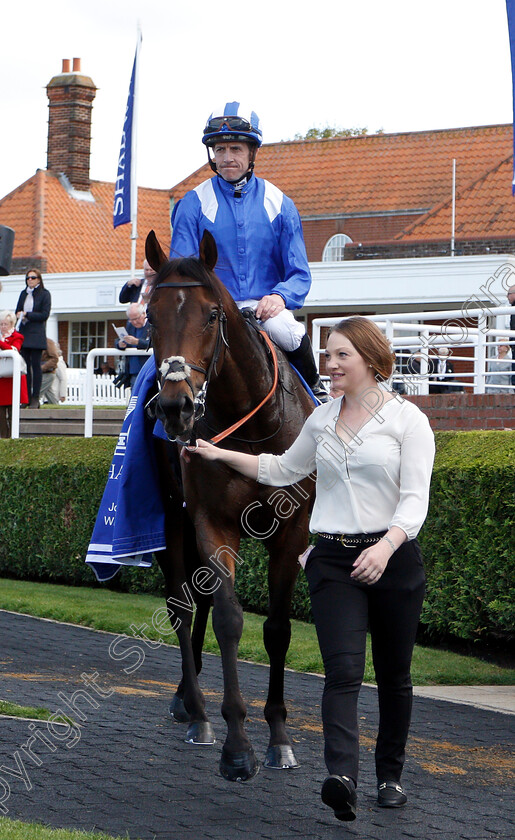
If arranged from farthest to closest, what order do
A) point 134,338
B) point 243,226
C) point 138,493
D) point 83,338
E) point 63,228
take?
1. point 63,228
2. point 83,338
3. point 134,338
4. point 138,493
5. point 243,226

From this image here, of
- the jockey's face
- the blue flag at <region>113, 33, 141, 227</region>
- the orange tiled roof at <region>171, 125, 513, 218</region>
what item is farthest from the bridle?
the orange tiled roof at <region>171, 125, 513, 218</region>

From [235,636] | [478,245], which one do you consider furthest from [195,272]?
[478,245]

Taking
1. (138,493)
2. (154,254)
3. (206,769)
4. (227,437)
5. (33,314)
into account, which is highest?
(33,314)

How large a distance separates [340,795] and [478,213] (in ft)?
99.4

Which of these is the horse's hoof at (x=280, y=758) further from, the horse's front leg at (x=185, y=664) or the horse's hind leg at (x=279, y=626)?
the horse's front leg at (x=185, y=664)

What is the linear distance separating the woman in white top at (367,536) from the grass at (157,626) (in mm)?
3169

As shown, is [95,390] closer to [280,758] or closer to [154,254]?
[154,254]

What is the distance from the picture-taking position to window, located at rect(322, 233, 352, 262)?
1529 inches

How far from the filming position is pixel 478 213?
33.0m

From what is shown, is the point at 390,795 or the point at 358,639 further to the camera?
the point at 390,795

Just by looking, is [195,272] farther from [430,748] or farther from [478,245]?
[478,245]

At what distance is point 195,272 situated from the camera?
519cm

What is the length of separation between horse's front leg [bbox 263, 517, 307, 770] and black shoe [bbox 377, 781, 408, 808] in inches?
35.1

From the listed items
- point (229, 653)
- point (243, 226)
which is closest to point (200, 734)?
point (229, 653)
